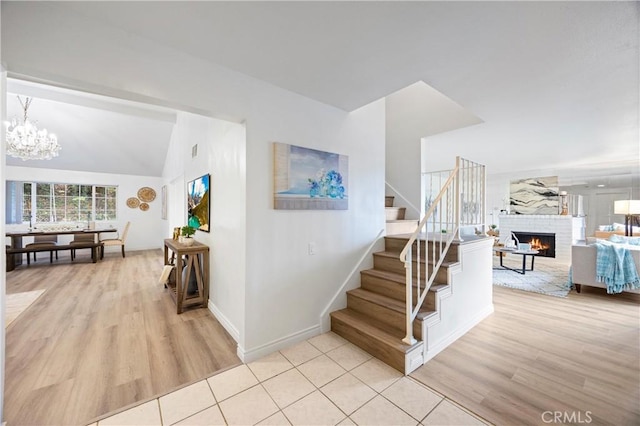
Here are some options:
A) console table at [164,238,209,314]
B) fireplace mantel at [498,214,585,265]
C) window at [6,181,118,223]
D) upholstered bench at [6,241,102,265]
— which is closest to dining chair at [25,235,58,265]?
upholstered bench at [6,241,102,265]

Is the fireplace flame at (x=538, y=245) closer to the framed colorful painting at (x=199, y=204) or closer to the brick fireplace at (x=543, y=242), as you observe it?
the brick fireplace at (x=543, y=242)

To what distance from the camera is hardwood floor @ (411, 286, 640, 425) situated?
1.61m

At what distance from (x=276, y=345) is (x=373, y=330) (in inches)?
36.5

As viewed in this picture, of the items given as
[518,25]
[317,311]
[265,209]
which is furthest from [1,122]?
[518,25]

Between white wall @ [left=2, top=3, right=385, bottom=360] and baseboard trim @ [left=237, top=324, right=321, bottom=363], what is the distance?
1 cm

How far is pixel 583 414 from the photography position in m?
1.57

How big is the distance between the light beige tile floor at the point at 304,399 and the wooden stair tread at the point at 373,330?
199mm

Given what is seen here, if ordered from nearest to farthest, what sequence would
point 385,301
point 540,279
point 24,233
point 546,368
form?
point 546,368 → point 385,301 → point 540,279 → point 24,233

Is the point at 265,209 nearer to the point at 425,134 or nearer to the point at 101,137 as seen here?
the point at 425,134

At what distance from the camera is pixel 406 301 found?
7.00 feet

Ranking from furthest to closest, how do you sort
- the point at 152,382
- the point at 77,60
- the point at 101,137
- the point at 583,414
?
the point at 101,137 < the point at 152,382 < the point at 583,414 < the point at 77,60

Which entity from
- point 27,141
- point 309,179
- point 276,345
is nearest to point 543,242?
point 309,179

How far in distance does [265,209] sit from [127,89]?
125cm

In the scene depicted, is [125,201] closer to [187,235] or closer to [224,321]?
[187,235]
